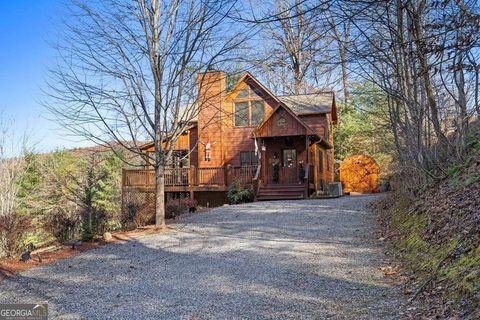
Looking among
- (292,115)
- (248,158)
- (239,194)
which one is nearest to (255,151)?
(248,158)

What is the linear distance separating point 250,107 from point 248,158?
289 cm

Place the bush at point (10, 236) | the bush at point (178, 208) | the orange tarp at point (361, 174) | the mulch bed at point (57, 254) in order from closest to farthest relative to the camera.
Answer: the mulch bed at point (57, 254) < the bush at point (10, 236) < the bush at point (178, 208) < the orange tarp at point (361, 174)

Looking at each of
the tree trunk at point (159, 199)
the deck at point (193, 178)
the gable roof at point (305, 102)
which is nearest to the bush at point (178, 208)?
the deck at point (193, 178)

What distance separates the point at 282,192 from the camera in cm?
1953

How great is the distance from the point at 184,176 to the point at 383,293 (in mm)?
17254

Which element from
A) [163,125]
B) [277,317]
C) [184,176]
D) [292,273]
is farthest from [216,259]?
[184,176]

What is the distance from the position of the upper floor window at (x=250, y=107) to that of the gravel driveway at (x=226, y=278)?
12988 millimetres

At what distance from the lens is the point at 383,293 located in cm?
481

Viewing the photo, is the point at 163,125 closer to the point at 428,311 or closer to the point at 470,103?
the point at 470,103

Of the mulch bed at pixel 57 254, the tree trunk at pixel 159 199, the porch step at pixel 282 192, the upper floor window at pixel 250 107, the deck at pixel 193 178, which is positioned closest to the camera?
the mulch bed at pixel 57 254

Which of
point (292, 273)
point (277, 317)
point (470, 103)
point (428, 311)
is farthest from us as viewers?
point (470, 103)

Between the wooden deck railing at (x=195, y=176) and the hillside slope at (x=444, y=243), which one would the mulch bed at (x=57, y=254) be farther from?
the wooden deck railing at (x=195, y=176)

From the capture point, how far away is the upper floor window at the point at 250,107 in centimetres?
2241

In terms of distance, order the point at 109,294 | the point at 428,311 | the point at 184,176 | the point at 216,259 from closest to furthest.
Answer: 1. the point at 428,311
2. the point at 109,294
3. the point at 216,259
4. the point at 184,176
